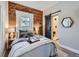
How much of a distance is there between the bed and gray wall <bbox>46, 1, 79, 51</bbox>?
28 cm

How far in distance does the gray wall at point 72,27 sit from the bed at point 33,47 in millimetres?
281

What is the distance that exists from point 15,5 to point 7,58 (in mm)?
1024

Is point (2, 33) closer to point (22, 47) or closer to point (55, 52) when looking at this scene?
point (22, 47)

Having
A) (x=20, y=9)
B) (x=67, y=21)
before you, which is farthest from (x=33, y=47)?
(x=67, y=21)

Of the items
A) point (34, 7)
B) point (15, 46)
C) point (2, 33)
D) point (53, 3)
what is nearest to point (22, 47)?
point (15, 46)

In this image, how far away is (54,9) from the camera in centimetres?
250

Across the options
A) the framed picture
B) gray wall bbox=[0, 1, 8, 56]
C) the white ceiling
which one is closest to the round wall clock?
the white ceiling

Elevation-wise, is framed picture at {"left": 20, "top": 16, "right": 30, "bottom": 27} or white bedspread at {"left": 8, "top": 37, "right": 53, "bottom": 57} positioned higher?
framed picture at {"left": 20, "top": 16, "right": 30, "bottom": 27}

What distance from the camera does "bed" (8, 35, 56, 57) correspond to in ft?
7.36

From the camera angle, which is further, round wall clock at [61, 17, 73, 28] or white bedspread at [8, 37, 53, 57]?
round wall clock at [61, 17, 73, 28]

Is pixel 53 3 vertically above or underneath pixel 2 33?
above

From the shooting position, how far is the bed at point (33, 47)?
2.24 meters

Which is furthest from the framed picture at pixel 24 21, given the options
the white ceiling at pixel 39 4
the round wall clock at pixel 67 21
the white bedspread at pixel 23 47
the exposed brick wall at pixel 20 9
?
the round wall clock at pixel 67 21

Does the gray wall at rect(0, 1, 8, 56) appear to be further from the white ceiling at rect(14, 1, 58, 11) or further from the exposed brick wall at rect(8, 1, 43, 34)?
the white ceiling at rect(14, 1, 58, 11)
